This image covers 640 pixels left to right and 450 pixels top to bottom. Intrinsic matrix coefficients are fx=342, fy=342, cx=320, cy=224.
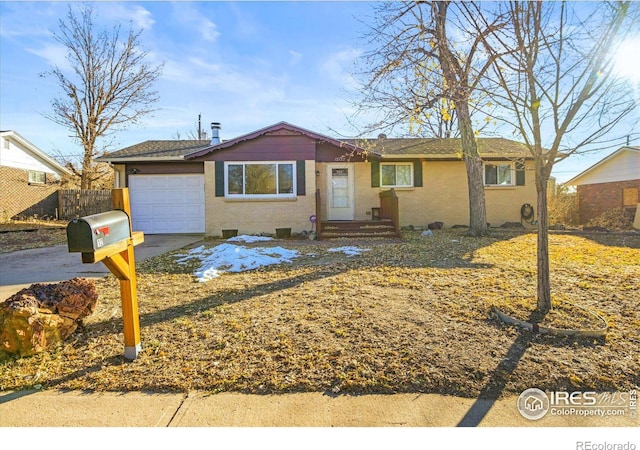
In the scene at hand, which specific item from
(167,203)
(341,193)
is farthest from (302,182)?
(167,203)

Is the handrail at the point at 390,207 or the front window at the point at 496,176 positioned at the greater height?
the front window at the point at 496,176

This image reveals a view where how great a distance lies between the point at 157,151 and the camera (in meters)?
13.8

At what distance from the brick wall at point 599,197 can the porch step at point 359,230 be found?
12.3 metres

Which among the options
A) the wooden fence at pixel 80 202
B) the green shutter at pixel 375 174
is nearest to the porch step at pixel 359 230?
the green shutter at pixel 375 174

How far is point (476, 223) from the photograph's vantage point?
34.6ft

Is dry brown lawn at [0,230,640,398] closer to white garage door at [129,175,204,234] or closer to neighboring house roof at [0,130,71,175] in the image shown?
white garage door at [129,175,204,234]

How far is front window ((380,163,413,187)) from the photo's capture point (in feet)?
42.6

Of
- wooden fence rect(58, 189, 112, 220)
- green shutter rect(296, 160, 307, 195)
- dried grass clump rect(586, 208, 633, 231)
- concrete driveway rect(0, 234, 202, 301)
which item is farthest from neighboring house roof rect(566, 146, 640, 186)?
wooden fence rect(58, 189, 112, 220)

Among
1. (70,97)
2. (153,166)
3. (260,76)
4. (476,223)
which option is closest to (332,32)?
(260,76)

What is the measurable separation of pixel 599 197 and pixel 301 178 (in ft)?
50.2

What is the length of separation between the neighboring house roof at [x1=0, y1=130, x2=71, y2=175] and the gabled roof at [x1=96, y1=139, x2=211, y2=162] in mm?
7947

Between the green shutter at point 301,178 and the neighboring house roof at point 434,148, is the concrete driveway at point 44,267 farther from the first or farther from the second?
the neighboring house roof at point 434,148

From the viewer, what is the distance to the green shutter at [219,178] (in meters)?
11.6

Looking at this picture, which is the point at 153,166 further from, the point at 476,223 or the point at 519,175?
the point at 519,175
